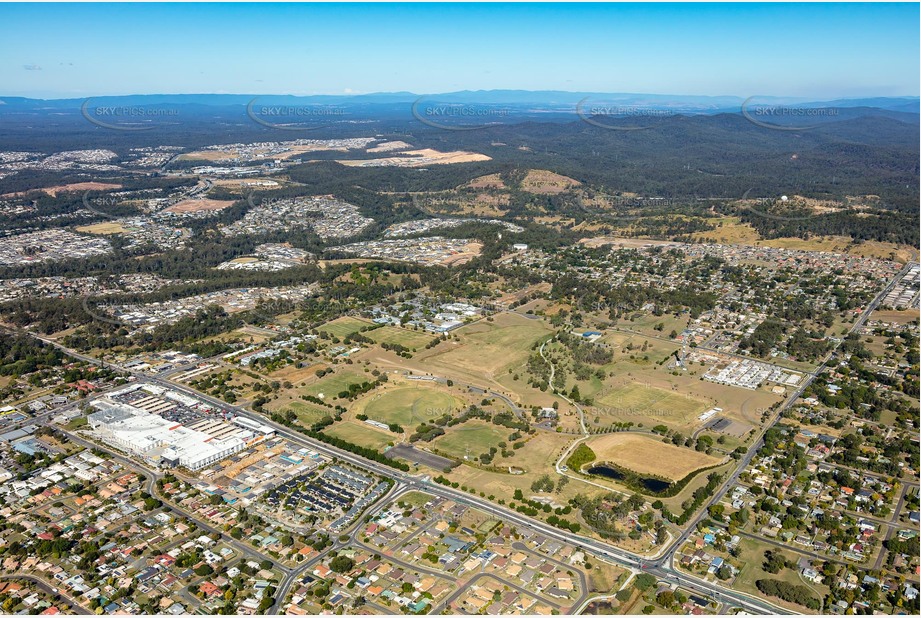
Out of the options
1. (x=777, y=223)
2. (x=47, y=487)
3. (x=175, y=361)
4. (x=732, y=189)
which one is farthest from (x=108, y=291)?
(x=732, y=189)

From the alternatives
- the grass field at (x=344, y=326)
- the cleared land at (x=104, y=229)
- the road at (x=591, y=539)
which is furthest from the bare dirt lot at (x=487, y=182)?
the road at (x=591, y=539)

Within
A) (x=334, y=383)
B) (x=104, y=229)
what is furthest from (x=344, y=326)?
(x=104, y=229)

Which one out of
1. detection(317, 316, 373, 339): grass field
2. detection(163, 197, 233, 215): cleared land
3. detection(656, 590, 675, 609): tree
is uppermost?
detection(163, 197, 233, 215): cleared land

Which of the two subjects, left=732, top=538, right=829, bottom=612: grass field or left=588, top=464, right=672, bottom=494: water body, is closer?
left=732, top=538, right=829, bottom=612: grass field

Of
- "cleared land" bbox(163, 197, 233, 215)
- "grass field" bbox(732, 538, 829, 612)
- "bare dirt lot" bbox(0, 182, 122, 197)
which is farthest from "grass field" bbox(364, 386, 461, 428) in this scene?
"bare dirt lot" bbox(0, 182, 122, 197)

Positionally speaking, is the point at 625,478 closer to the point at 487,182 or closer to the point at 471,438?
the point at 471,438

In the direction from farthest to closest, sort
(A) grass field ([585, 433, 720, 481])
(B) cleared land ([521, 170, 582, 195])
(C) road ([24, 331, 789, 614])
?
(B) cleared land ([521, 170, 582, 195]) → (A) grass field ([585, 433, 720, 481]) → (C) road ([24, 331, 789, 614])

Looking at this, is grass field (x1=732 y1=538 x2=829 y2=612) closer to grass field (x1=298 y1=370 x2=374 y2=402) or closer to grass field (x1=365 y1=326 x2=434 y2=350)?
grass field (x1=298 y1=370 x2=374 y2=402)
